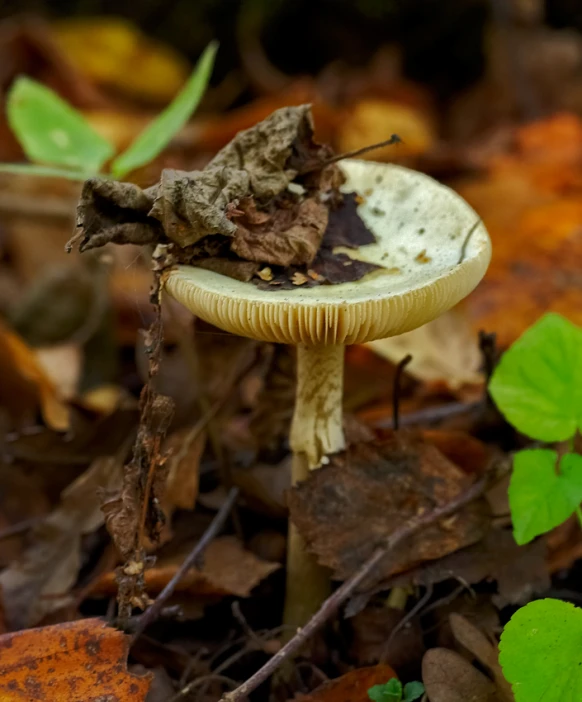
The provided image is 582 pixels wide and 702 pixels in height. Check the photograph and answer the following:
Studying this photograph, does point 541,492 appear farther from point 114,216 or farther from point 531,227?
point 531,227

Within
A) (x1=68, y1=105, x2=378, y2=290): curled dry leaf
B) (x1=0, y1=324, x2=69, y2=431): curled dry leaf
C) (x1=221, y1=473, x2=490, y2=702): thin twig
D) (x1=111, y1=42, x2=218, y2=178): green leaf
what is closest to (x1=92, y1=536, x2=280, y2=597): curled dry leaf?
(x1=221, y1=473, x2=490, y2=702): thin twig

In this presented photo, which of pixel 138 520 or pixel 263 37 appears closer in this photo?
pixel 138 520

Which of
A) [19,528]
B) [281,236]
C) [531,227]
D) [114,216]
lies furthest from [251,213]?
[531,227]

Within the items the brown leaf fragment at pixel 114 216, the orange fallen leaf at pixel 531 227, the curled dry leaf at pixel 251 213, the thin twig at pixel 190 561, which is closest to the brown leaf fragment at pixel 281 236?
the curled dry leaf at pixel 251 213

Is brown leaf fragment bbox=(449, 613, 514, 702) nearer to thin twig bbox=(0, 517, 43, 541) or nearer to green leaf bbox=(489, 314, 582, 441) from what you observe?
green leaf bbox=(489, 314, 582, 441)

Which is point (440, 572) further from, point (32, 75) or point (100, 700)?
point (32, 75)

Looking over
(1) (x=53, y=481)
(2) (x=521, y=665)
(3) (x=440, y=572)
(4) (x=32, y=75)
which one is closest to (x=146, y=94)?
(4) (x=32, y=75)
